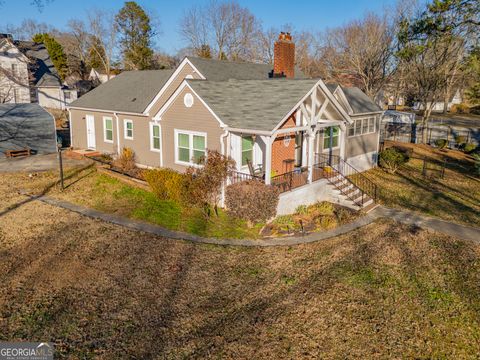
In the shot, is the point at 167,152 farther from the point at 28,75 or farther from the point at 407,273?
the point at 28,75

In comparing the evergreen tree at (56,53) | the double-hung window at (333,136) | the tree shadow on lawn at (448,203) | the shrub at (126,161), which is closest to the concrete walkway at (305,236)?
the tree shadow on lawn at (448,203)

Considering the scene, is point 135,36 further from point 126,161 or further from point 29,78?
point 126,161

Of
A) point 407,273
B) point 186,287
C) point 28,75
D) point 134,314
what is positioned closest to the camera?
point 134,314

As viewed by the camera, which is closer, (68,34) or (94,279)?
(94,279)

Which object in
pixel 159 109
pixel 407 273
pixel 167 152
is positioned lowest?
pixel 407 273

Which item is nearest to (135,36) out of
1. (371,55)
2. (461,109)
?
(371,55)

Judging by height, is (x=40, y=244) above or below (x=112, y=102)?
below

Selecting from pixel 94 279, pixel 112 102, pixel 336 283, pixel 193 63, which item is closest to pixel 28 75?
pixel 112 102

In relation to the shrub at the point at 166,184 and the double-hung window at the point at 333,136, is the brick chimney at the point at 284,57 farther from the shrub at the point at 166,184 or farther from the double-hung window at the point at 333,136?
the shrub at the point at 166,184
